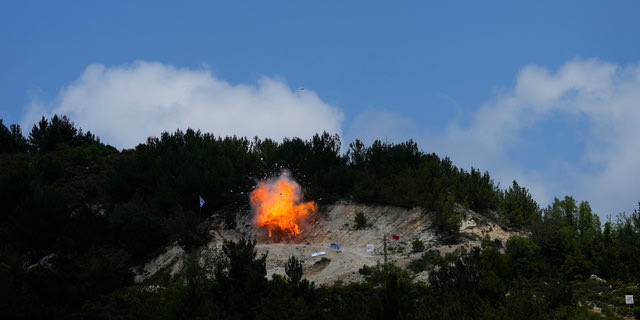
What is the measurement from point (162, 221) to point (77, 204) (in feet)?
43.8

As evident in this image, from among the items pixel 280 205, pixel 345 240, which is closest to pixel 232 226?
pixel 280 205

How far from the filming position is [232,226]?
53500 mm

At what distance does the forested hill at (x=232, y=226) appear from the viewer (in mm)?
34688

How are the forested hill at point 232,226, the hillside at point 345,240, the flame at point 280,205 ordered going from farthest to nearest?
the flame at point 280,205, the hillside at point 345,240, the forested hill at point 232,226

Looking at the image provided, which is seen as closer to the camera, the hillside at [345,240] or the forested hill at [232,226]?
the forested hill at [232,226]

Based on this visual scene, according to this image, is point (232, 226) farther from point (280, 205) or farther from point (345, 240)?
point (345, 240)

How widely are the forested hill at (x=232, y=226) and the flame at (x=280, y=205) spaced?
1224 mm

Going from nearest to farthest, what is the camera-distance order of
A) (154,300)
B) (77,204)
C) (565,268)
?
(154,300) < (565,268) < (77,204)

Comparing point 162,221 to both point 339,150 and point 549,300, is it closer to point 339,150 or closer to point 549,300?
point 339,150

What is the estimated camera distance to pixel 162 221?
53.8m

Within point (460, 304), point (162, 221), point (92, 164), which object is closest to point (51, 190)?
point (162, 221)

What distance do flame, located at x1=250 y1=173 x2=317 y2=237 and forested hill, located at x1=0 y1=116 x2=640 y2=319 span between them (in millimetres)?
1224

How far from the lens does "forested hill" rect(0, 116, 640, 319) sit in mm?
34688

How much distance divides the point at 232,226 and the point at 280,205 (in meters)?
4.21
